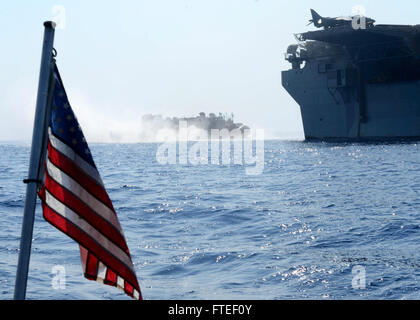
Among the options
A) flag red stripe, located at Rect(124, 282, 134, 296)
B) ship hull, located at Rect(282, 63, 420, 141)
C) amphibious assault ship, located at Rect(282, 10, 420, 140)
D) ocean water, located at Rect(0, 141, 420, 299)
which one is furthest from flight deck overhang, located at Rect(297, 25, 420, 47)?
flag red stripe, located at Rect(124, 282, 134, 296)

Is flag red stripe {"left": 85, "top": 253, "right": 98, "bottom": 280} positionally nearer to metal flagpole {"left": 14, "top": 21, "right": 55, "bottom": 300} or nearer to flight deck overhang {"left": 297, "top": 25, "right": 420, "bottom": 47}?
metal flagpole {"left": 14, "top": 21, "right": 55, "bottom": 300}

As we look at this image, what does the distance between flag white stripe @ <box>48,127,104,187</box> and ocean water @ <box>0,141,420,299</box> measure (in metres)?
5.63

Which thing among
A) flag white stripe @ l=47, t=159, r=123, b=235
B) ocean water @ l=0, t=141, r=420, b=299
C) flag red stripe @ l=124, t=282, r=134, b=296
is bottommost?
ocean water @ l=0, t=141, r=420, b=299

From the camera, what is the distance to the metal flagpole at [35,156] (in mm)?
4398

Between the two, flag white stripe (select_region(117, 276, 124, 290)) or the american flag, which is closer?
the american flag

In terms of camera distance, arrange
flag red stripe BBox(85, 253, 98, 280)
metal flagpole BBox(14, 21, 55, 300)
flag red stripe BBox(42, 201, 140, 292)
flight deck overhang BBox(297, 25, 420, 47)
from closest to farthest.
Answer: metal flagpole BBox(14, 21, 55, 300), flag red stripe BBox(42, 201, 140, 292), flag red stripe BBox(85, 253, 98, 280), flight deck overhang BBox(297, 25, 420, 47)

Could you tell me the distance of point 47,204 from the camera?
484cm

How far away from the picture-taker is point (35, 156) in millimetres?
4391

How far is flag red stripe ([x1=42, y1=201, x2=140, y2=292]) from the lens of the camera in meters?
4.84

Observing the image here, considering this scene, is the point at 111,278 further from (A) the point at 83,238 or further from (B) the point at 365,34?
(B) the point at 365,34

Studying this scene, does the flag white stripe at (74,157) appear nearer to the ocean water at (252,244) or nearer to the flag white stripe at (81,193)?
the flag white stripe at (81,193)

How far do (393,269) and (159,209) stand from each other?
39.1 ft

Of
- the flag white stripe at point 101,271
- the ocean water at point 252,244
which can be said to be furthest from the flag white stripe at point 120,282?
the ocean water at point 252,244
